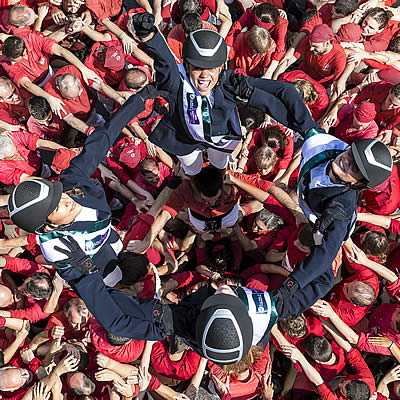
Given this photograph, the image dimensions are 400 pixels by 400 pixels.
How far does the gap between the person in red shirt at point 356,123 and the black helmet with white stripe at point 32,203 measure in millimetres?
2972

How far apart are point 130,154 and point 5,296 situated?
1779 mm

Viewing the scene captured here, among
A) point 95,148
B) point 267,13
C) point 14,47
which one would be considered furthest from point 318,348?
point 14,47

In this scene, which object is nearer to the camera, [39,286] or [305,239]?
[305,239]

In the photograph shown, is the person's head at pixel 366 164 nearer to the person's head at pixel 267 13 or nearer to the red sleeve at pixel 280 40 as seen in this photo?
the red sleeve at pixel 280 40

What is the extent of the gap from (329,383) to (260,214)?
5.36 feet

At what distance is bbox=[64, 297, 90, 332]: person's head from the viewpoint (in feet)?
11.5

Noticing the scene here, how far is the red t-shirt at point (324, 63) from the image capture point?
4607mm

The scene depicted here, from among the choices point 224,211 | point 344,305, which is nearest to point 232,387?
point 344,305

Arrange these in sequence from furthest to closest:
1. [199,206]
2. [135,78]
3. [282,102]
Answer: [135,78], [199,206], [282,102]

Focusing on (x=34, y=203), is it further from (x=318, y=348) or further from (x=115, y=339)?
(x=318, y=348)

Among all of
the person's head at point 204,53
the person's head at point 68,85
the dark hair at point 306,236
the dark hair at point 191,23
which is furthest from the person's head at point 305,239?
the person's head at point 68,85

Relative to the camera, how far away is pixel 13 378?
3402 millimetres

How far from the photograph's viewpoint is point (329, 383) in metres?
3.75

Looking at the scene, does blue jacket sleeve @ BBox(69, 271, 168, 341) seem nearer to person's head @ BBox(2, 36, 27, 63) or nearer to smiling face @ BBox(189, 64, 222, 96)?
smiling face @ BBox(189, 64, 222, 96)
